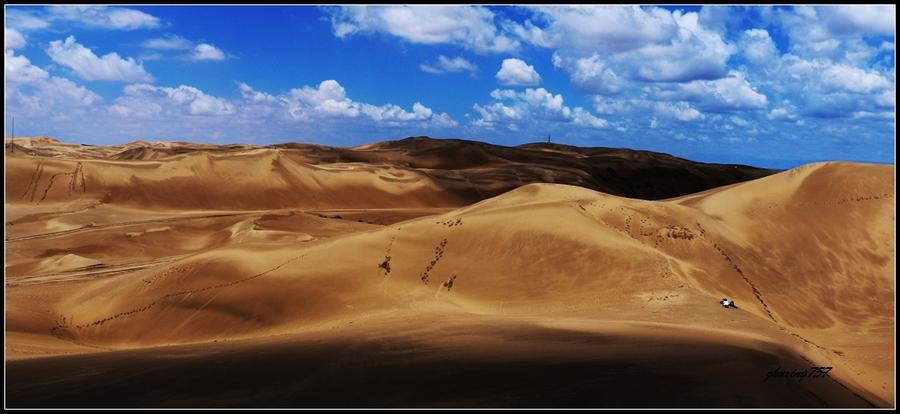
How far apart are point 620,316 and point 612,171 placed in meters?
62.2

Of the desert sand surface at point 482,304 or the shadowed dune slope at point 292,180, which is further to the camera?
the shadowed dune slope at point 292,180

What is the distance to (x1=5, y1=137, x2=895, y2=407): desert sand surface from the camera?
792 centimetres

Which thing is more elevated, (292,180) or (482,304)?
(292,180)

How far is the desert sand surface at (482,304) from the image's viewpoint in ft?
26.0

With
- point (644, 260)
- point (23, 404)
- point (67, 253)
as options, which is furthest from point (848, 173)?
point (67, 253)

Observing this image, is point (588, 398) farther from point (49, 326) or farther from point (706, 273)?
point (49, 326)

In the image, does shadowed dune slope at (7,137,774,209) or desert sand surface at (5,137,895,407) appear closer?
desert sand surface at (5,137,895,407)

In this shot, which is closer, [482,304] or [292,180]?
[482,304]

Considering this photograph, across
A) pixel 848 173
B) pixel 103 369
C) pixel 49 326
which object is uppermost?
pixel 848 173

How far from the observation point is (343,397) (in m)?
7.40

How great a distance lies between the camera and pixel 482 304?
16.5m

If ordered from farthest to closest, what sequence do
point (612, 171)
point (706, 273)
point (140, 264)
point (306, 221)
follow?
point (612, 171), point (306, 221), point (140, 264), point (706, 273)

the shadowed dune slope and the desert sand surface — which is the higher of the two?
the shadowed dune slope

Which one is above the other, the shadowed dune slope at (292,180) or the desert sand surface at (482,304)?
the shadowed dune slope at (292,180)
